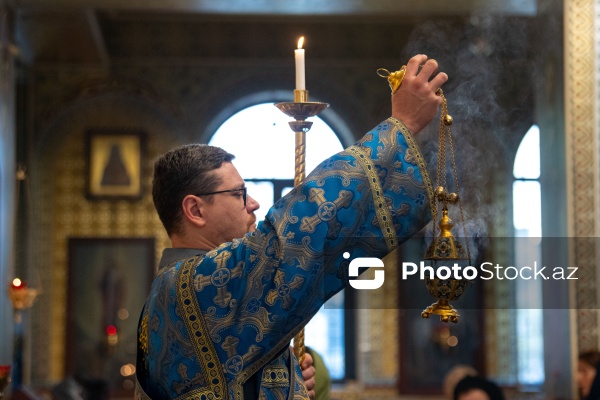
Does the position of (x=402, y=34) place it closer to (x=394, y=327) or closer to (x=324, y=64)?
(x=324, y=64)

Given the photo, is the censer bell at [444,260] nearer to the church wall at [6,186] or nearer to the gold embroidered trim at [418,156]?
the gold embroidered trim at [418,156]

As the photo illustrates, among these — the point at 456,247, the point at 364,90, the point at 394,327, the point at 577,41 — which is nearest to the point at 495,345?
the point at 394,327

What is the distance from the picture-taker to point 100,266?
1374 cm

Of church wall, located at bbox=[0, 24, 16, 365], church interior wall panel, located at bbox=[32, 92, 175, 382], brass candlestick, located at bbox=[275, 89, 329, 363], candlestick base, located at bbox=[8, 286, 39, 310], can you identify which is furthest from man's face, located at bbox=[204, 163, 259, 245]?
church interior wall panel, located at bbox=[32, 92, 175, 382]

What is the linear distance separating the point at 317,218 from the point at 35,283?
11748mm

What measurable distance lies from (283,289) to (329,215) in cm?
18

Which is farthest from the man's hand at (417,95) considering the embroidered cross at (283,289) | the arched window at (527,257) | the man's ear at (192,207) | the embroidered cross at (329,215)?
the arched window at (527,257)

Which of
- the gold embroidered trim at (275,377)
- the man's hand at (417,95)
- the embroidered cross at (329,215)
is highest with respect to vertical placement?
the man's hand at (417,95)

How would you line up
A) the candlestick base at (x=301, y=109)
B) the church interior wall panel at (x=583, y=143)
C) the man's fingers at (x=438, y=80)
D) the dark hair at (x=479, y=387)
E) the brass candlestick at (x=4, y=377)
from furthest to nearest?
the church interior wall panel at (x=583, y=143)
the dark hair at (x=479, y=387)
the brass candlestick at (x=4, y=377)
the candlestick base at (x=301, y=109)
the man's fingers at (x=438, y=80)

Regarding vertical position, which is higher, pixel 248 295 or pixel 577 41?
pixel 577 41

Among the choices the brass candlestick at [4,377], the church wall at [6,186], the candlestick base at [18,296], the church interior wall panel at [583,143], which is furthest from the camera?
the church wall at [6,186]

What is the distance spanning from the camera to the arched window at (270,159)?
1391 cm

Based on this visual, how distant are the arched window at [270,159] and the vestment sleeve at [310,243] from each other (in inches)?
458

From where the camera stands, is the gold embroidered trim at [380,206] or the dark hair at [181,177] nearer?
the gold embroidered trim at [380,206]
